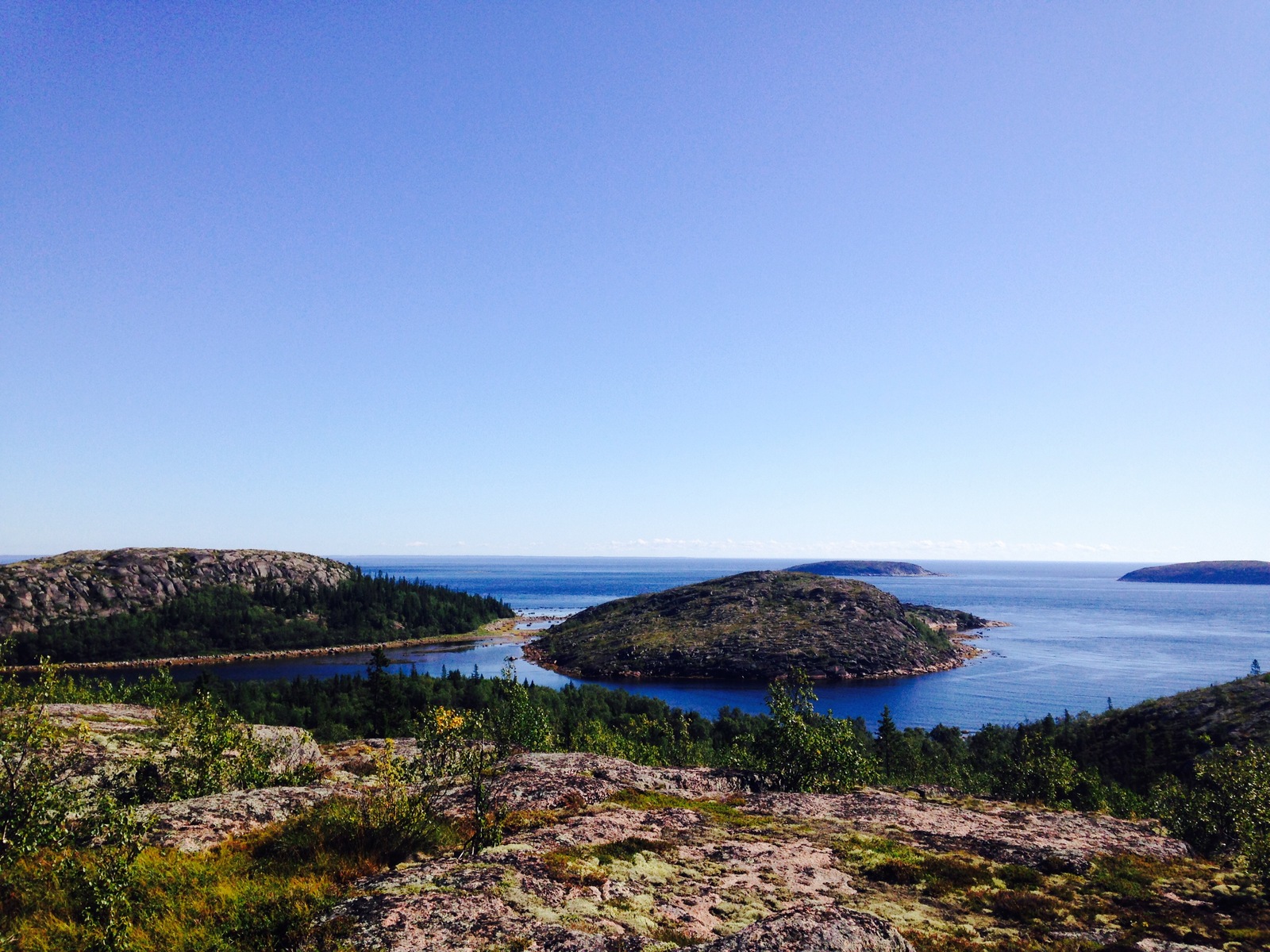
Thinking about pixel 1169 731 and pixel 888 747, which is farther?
pixel 888 747

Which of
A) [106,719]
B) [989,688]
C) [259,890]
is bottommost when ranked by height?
[989,688]

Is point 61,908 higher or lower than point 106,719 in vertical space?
higher

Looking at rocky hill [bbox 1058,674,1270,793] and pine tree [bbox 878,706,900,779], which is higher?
rocky hill [bbox 1058,674,1270,793]

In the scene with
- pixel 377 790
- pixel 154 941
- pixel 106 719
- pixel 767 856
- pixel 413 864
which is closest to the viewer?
pixel 154 941

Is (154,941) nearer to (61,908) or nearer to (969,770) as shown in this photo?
(61,908)

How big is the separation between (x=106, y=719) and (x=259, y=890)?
26861 mm

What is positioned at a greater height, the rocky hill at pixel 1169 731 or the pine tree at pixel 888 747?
the rocky hill at pixel 1169 731

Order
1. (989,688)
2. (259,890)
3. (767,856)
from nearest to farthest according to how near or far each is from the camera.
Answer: (259,890)
(767,856)
(989,688)

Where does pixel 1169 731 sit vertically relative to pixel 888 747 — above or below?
above

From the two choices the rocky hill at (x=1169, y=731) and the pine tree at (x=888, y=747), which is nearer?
the rocky hill at (x=1169, y=731)

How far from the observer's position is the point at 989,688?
15900 cm

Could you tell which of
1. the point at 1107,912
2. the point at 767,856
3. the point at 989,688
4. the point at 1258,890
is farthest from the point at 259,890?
the point at 989,688

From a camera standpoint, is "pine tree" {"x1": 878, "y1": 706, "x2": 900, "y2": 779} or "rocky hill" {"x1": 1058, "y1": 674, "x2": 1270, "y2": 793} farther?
"pine tree" {"x1": 878, "y1": 706, "x2": 900, "y2": 779}

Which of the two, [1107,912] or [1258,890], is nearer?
[1107,912]
